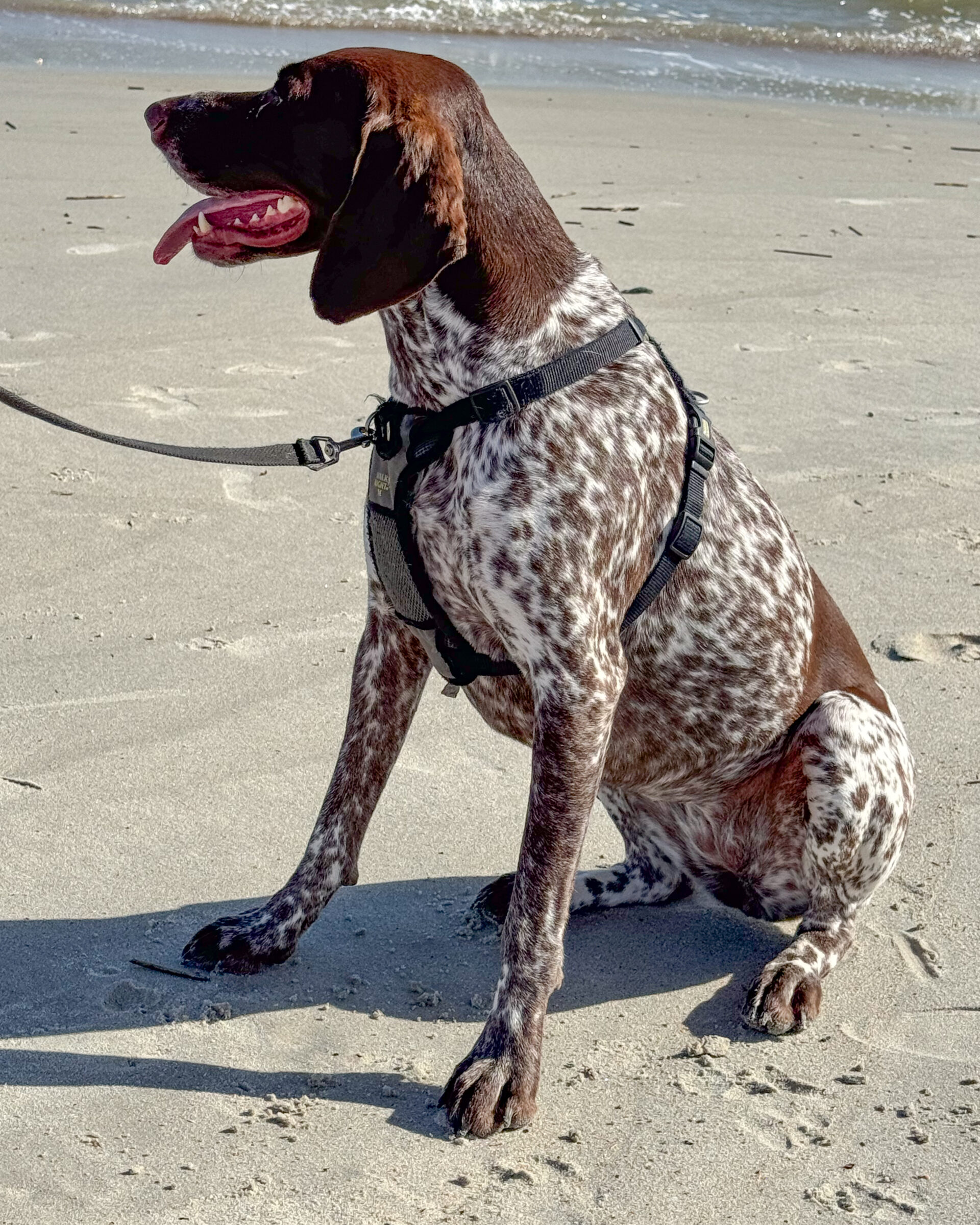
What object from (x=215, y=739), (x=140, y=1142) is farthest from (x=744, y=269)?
(x=140, y=1142)

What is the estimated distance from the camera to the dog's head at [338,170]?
8.76 feet

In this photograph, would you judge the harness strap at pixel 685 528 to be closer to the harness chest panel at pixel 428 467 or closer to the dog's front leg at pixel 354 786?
the harness chest panel at pixel 428 467

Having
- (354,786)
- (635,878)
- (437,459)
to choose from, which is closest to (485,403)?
(437,459)

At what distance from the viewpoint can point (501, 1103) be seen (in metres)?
2.81

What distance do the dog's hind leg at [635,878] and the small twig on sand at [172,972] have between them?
2.51 ft

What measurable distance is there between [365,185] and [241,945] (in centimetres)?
161

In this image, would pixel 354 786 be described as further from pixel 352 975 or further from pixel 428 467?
pixel 428 467

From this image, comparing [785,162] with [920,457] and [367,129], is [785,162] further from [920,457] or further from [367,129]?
[367,129]

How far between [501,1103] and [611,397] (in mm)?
1379

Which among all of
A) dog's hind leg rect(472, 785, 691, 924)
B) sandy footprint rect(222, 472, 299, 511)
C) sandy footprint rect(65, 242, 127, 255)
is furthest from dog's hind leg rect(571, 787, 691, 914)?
sandy footprint rect(65, 242, 127, 255)

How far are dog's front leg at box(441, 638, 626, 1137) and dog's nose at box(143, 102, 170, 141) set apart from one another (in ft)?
4.14

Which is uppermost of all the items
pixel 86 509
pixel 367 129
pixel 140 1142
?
pixel 367 129

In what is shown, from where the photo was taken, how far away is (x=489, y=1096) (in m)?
2.80

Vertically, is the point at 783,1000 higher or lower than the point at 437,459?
lower
